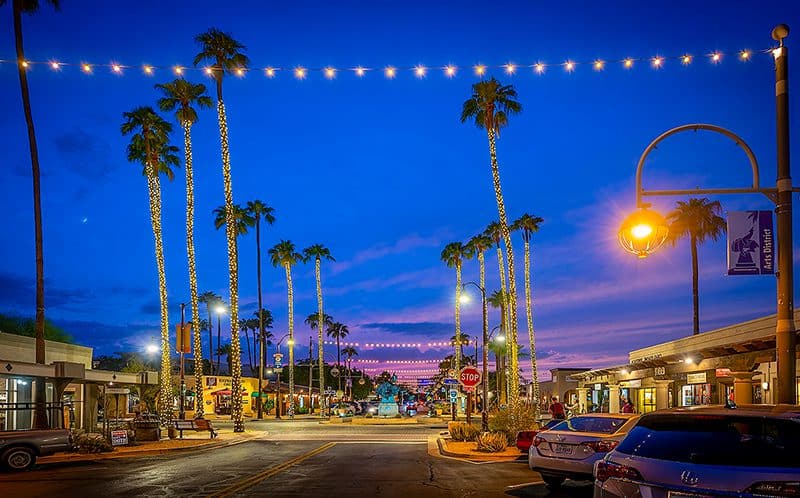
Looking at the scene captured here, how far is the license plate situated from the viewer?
14.8 metres

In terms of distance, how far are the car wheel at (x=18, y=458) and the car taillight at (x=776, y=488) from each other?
19.5 metres

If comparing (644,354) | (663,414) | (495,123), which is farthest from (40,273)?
(644,354)

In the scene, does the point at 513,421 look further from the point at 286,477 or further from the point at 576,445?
the point at 576,445

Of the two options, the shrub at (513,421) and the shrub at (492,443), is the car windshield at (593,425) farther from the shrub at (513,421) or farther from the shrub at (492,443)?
the shrub at (513,421)

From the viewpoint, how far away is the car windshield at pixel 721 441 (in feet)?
20.1

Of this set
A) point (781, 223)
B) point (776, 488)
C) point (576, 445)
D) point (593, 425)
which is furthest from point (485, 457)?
point (776, 488)

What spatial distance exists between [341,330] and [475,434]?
12732 cm

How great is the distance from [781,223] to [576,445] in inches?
213

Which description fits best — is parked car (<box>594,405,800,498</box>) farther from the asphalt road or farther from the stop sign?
the stop sign

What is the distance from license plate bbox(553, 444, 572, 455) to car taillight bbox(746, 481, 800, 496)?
9.08m

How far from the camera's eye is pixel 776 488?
5.82 m

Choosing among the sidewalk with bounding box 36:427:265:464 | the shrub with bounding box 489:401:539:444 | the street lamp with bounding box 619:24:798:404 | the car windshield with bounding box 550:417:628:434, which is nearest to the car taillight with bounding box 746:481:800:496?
the street lamp with bounding box 619:24:798:404

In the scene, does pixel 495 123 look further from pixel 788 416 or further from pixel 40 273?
pixel 788 416

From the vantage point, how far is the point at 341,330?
155 m
